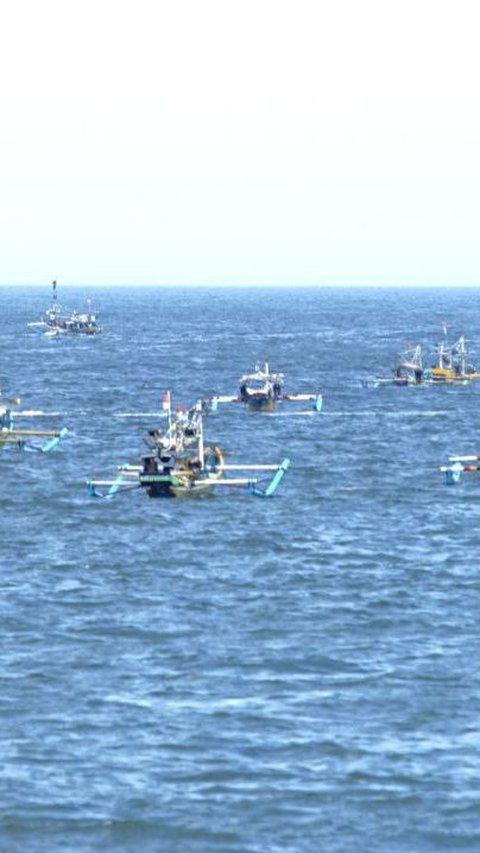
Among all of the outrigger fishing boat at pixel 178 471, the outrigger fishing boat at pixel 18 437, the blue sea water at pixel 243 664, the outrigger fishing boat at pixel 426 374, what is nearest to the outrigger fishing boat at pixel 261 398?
the outrigger fishing boat at pixel 18 437

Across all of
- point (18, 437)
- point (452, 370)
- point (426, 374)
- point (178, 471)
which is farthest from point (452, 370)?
point (178, 471)

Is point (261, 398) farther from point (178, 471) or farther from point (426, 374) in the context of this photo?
point (178, 471)

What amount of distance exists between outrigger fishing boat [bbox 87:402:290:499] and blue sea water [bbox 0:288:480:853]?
865 millimetres

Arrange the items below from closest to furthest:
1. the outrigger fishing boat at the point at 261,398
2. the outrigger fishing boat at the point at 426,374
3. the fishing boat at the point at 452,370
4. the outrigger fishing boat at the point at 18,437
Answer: the outrigger fishing boat at the point at 18,437, the outrigger fishing boat at the point at 261,398, the outrigger fishing boat at the point at 426,374, the fishing boat at the point at 452,370

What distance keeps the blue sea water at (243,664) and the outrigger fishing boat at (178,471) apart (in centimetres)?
87

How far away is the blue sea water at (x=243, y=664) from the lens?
111 ft

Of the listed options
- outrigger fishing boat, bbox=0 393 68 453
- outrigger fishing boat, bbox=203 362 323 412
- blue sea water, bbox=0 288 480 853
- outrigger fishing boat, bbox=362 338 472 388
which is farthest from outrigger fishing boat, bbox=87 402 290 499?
outrigger fishing boat, bbox=362 338 472 388

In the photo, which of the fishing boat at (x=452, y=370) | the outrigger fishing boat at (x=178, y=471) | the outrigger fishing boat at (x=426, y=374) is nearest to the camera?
the outrigger fishing boat at (x=178, y=471)

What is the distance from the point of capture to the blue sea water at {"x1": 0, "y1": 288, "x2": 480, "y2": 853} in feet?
111

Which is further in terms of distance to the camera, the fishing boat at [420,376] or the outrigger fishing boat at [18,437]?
the fishing boat at [420,376]

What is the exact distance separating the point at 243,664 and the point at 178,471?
26.2 metres

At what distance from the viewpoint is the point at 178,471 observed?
69.2 m

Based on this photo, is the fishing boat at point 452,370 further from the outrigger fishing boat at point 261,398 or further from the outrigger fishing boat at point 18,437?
the outrigger fishing boat at point 18,437

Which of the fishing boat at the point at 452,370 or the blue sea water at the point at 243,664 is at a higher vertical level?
the fishing boat at the point at 452,370
